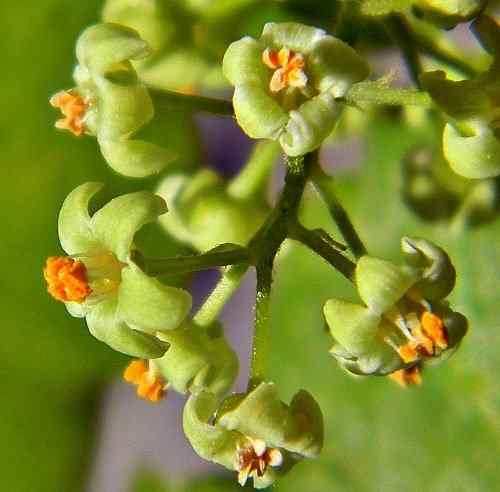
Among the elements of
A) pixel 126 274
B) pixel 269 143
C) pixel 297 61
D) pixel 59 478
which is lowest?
pixel 59 478

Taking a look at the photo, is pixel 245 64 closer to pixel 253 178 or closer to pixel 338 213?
pixel 338 213

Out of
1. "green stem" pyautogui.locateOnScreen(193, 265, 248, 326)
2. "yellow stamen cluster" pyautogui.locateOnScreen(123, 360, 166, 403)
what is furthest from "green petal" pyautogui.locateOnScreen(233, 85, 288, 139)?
A: "yellow stamen cluster" pyautogui.locateOnScreen(123, 360, 166, 403)

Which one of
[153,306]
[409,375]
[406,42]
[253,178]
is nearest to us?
[153,306]

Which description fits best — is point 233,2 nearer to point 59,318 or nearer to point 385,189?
point 385,189

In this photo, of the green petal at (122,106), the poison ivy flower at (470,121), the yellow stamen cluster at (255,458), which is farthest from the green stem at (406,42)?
the yellow stamen cluster at (255,458)

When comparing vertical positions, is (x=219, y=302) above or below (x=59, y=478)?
above

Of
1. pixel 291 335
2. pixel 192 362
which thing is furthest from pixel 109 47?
pixel 291 335

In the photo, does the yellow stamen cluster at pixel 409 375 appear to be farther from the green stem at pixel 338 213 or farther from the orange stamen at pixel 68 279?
the orange stamen at pixel 68 279

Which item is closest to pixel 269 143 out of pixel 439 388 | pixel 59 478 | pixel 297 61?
pixel 297 61

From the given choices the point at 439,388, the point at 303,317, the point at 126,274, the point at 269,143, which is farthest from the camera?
the point at 303,317
